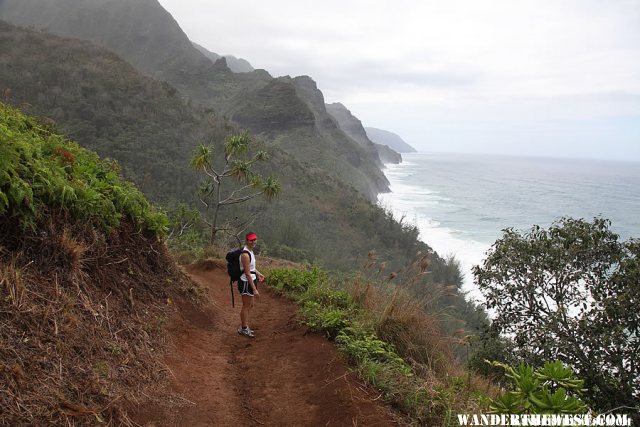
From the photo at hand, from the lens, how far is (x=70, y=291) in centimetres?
424

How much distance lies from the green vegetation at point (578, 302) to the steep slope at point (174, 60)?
52.8m

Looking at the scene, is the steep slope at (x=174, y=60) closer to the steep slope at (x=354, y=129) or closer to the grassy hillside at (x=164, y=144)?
the grassy hillside at (x=164, y=144)

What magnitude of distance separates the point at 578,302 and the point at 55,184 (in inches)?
385

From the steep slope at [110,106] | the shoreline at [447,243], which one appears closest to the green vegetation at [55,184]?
the steep slope at [110,106]

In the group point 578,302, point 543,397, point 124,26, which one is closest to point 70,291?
point 543,397

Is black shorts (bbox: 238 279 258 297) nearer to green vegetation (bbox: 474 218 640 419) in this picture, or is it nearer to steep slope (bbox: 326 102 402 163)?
green vegetation (bbox: 474 218 640 419)

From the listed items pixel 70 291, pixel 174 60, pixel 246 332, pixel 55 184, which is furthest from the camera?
pixel 174 60

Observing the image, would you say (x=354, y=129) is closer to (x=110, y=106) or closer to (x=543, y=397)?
(x=110, y=106)

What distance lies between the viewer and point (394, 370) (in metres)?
4.57

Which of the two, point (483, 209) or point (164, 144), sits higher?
point (164, 144)

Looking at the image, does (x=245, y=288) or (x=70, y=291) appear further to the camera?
(x=245, y=288)

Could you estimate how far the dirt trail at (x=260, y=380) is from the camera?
4.03 m

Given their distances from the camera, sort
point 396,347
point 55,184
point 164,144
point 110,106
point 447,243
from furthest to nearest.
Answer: point 447,243, point 110,106, point 164,144, point 396,347, point 55,184

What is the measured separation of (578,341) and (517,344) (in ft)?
4.29
